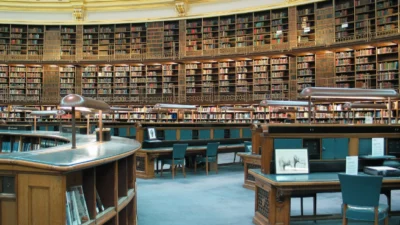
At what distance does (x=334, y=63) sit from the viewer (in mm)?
13141

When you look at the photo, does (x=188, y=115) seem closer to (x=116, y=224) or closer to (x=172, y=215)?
(x=172, y=215)

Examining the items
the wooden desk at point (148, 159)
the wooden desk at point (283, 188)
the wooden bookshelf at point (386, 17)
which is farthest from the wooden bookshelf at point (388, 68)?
the wooden desk at point (283, 188)

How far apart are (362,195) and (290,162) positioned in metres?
0.96

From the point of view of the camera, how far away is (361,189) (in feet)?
10.6

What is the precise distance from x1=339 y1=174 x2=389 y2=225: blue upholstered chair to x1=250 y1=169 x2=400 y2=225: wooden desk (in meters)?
0.38

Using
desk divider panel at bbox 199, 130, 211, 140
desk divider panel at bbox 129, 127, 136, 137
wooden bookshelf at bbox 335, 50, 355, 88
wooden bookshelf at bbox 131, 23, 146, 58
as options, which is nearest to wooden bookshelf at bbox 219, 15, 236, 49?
wooden bookshelf at bbox 131, 23, 146, 58

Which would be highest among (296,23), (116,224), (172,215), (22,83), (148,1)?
(148,1)

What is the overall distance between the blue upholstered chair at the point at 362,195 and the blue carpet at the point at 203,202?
1.04 metres

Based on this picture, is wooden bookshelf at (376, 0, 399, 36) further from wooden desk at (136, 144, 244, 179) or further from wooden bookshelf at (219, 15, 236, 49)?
wooden desk at (136, 144, 244, 179)

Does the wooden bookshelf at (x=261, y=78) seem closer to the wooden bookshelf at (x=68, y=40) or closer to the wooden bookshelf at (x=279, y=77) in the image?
the wooden bookshelf at (x=279, y=77)

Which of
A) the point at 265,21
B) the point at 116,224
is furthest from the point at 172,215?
the point at 265,21

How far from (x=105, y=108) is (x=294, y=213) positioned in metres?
2.56

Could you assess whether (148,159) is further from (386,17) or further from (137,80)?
(137,80)

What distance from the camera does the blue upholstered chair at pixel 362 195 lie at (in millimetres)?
3209
